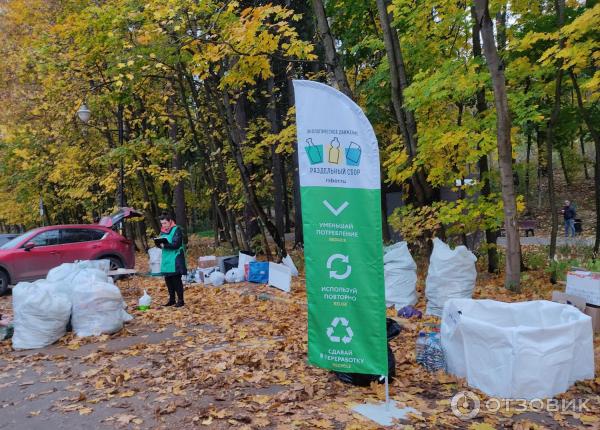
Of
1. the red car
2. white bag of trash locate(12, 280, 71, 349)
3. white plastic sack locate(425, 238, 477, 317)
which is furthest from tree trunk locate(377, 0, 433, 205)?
the red car

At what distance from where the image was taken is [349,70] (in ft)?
50.5

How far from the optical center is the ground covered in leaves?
13.2ft

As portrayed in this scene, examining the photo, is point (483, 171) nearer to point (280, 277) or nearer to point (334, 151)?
point (280, 277)

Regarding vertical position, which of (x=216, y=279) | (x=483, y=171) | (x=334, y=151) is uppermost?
(x=334, y=151)

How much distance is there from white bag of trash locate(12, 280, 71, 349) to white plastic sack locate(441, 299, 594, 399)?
5461mm

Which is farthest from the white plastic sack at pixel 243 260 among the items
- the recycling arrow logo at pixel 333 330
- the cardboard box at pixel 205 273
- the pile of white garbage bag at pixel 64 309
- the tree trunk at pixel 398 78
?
the recycling arrow logo at pixel 333 330

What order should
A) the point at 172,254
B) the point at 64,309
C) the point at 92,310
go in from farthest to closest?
the point at 172,254 → the point at 92,310 → the point at 64,309

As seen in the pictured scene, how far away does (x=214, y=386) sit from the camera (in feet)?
15.9

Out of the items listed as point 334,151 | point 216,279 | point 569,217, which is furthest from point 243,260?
point 569,217

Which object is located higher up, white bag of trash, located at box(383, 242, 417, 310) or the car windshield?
the car windshield

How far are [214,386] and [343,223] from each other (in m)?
2.12

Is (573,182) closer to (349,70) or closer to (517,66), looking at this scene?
(349,70)

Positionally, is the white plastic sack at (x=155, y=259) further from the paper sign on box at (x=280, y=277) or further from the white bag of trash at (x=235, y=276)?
the paper sign on box at (x=280, y=277)

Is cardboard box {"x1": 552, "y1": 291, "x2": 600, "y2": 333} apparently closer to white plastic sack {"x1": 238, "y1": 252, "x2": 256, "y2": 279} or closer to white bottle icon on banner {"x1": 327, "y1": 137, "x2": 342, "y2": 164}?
white bottle icon on banner {"x1": 327, "y1": 137, "x2": 342, "y2": 164}
